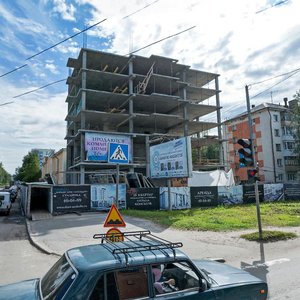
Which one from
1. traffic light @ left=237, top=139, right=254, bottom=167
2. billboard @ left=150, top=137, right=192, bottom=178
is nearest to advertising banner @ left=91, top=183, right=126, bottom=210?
billboard @ left=150, top=137, right=192, bottom=178

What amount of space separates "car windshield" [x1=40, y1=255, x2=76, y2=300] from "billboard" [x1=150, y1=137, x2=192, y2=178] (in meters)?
16.1

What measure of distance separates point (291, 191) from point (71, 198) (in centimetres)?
2224

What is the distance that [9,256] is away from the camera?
8.73 meters

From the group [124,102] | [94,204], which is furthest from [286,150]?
[94,204]

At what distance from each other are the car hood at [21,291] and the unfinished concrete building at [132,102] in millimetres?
28378

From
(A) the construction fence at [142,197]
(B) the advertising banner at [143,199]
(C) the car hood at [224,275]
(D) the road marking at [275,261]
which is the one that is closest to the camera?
(C) the car hood at [224,275]

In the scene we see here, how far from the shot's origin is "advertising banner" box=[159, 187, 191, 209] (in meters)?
21.1

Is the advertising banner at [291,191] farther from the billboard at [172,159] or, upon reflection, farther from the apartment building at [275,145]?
the apartment building at [275,145]

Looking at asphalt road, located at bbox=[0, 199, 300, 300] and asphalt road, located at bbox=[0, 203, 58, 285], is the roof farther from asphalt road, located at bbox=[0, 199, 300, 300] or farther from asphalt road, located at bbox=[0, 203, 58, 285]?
asphalt road, located at bbox=[0, 203, 58, 285]

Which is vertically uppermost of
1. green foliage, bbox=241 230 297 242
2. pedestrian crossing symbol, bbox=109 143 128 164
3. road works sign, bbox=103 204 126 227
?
pedestrian crossing symbol, bbox=109 143 128 164

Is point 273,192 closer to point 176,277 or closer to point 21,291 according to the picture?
point 176,277

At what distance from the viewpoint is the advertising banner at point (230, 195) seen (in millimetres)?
23750

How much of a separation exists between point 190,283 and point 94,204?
17285 millimetres

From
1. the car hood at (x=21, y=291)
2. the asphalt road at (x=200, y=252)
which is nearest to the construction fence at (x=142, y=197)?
the asphalt road at (x=200, y=252)
